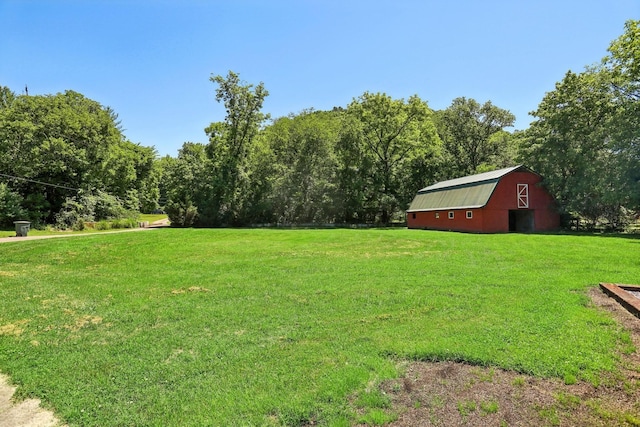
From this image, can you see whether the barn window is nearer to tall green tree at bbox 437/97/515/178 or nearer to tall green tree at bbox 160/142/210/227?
tall green tree at bbox 437/97/515/178

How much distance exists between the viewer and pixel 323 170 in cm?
3772

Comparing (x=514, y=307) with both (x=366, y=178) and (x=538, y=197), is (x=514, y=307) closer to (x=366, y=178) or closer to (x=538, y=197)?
(x=538, y=197)

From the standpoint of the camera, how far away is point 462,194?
26969 millimetres

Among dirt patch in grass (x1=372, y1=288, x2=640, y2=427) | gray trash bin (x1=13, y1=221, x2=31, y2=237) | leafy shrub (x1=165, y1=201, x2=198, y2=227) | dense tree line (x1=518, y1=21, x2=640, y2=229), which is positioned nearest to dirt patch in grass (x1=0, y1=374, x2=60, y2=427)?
dirt patch in grass (x1=372, y1=288, x2=640, y2=427)

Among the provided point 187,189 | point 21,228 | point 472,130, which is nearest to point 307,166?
point 187,189

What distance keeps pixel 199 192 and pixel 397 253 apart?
27894 mm

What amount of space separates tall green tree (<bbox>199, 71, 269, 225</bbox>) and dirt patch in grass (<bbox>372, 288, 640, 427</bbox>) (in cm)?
3370

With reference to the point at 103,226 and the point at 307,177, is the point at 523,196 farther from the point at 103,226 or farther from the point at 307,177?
the point at 103,226

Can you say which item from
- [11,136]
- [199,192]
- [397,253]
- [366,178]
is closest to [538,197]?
[366,178]

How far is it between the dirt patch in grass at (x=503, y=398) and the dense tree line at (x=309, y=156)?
26.9m

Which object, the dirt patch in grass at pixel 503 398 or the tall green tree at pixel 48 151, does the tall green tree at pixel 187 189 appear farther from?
the dirt patch in grass at pixel 503 398

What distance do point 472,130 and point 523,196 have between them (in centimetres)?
2128

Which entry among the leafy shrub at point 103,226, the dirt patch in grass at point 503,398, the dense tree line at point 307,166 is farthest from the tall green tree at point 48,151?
the dirt patch in grass at point 503,398

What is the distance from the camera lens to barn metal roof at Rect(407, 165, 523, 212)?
2467 centimetres
